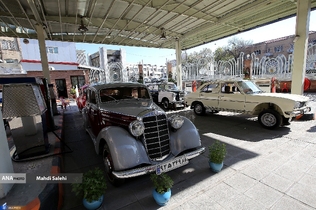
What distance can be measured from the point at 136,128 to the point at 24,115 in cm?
207

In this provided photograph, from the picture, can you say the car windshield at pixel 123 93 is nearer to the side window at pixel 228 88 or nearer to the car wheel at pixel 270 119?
Answer: the side window at pixel 228 88

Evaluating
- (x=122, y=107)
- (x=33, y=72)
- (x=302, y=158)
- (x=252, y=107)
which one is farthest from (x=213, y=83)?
(x=33, y=72)

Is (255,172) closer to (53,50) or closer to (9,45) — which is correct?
(53,50)

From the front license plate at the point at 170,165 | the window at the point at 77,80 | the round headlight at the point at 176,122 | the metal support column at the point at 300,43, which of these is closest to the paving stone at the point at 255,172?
the front license plate at the point at 170,165

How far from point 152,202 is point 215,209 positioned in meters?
0.89

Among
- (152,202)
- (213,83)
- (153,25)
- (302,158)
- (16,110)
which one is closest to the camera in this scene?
(152,202)

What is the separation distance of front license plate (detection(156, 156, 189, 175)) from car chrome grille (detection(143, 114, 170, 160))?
0.27 meters

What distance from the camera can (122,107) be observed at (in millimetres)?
3443

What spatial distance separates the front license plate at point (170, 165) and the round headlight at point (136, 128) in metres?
0.62

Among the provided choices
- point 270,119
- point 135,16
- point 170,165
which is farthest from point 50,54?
point 270,119

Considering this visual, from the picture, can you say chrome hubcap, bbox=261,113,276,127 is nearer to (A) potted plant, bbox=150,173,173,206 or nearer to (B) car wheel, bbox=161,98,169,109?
(A) potted plant, bbox=150,173,173,206

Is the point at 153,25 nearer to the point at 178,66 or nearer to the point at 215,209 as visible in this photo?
the point at 178,66

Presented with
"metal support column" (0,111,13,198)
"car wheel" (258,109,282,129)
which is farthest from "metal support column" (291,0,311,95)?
"metal support column" (0,111,13,198)

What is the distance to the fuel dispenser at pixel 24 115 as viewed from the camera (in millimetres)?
2812
